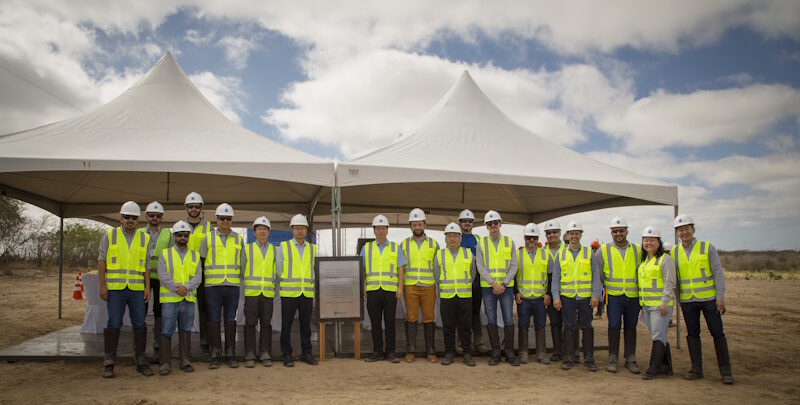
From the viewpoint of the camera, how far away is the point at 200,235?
6.06m

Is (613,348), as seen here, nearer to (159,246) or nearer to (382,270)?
(382,270)

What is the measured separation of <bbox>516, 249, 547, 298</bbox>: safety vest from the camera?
6066 mm

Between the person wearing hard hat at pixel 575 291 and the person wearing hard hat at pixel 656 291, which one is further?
the person wearing hard hat at pixel 575 291

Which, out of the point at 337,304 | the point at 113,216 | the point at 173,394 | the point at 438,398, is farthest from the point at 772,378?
the point at 113,216

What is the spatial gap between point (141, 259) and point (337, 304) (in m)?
2.12

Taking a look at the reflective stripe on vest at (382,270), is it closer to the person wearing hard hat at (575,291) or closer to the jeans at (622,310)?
the person wearing hard hat at (575,291)

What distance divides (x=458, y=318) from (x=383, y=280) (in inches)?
38.0

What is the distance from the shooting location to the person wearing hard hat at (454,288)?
611 centimetres

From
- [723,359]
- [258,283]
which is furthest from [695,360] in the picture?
[258,283]

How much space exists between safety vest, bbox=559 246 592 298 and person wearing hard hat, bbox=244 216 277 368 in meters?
3.21

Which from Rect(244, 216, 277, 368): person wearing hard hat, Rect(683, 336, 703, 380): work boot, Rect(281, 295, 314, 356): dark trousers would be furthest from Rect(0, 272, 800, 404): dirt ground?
Rect(244, 216, 277, 368): person wearing hard hat

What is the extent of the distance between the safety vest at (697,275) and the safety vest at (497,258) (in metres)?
1.72

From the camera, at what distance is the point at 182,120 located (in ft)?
25.3

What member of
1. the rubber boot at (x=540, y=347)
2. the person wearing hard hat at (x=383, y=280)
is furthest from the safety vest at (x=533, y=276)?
the person wearing hard hat at (x=383, y=280)
